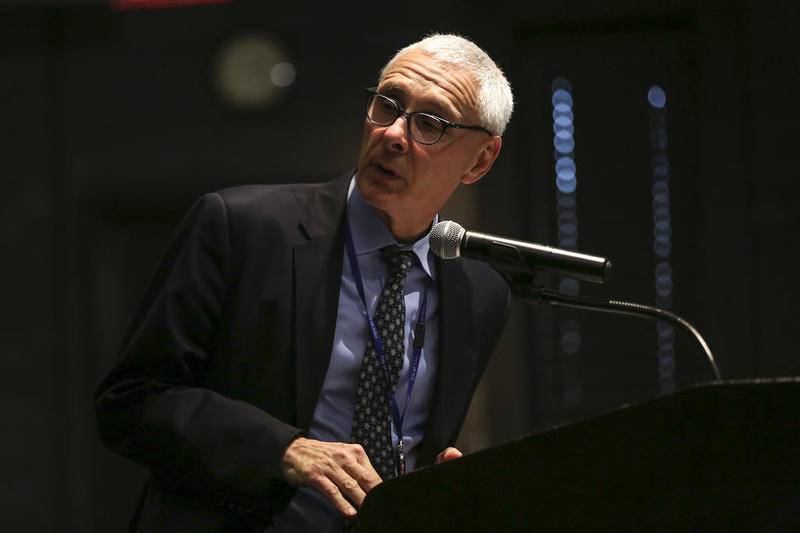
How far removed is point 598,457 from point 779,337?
3.25 metres

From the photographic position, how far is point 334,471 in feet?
4.76

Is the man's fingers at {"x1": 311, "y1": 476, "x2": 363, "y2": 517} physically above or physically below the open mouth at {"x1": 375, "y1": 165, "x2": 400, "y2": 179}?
below

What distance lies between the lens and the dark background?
4168 millimetres

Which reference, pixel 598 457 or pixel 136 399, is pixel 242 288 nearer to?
pixel 136 399

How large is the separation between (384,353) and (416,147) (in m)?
0.41

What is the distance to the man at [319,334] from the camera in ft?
5.29

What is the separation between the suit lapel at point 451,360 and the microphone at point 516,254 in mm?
446

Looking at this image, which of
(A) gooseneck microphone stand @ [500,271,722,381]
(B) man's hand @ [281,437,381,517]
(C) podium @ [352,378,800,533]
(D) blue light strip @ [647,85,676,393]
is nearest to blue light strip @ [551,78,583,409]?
(D) blue light strip @ [647,85,676,393]

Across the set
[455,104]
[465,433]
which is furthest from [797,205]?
[455,104]

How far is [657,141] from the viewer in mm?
4305

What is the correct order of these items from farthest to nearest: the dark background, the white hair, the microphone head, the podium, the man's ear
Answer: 1. the dark background
2. the man's ear
3. the white hair
4. the microphone head
5. the podium

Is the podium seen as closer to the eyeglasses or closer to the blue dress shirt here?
the blue dress shirt

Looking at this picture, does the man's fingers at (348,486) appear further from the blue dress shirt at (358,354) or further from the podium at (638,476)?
the blue dress shirt at (358,354)

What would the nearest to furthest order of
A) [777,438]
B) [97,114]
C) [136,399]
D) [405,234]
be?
[777,438], [136,399], [405,234], [97,114]
